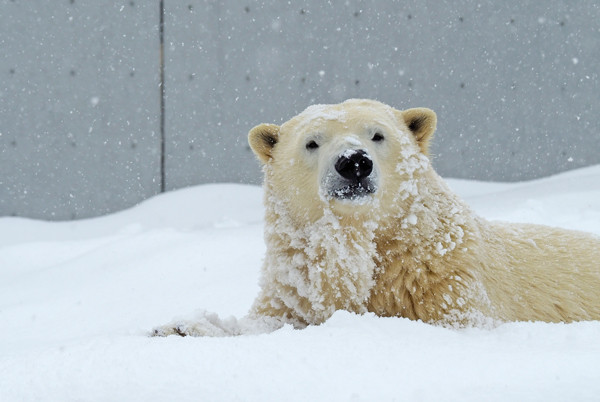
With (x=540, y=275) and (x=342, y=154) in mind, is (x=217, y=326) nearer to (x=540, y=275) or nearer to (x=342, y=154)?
(x=342, y=154)

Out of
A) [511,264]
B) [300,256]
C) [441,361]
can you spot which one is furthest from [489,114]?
[441,361]

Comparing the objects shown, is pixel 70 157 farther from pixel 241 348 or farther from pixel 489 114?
pixel 241 348

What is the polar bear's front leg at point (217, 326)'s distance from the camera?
6.61 feet

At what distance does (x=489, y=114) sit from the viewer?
576 cm

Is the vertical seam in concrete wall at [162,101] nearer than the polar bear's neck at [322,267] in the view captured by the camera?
No

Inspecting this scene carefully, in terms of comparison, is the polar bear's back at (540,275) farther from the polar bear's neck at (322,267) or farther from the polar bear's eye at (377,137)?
the polar bear's eye at (377,137)

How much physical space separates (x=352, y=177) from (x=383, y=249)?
32cm

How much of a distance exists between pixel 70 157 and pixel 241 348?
4.54 meters

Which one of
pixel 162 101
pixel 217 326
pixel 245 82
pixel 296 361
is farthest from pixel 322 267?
pixel 162 101

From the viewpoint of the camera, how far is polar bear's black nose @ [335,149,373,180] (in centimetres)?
191

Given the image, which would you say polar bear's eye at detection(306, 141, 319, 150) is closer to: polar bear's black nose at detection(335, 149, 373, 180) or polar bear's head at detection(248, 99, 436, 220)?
polar bear's head at detection(248, 99, 436, 220)

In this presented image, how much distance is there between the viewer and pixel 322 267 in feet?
6.82

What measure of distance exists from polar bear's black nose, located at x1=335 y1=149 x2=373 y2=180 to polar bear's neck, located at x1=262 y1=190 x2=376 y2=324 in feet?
0.67

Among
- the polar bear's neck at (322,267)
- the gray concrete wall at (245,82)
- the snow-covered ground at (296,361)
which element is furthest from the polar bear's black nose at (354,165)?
the gray concrete wall at (245,82)
